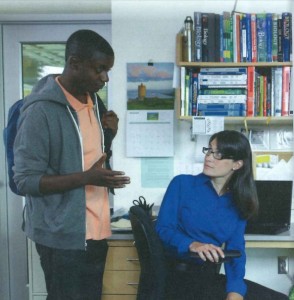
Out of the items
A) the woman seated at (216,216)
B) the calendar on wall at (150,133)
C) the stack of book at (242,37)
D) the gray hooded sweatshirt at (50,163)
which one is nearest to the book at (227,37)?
the stack of book at (242,37)

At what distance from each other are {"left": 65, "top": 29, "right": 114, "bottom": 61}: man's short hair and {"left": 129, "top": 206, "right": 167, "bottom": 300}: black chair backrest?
25.8 inches

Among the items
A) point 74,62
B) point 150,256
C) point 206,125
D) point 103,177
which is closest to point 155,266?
point 150,256

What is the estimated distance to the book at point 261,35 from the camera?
2.59 metres

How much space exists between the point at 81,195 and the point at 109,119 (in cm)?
40

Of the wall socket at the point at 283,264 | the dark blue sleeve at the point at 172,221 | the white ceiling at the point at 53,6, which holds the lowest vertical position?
the wall socket at the point at 283,264

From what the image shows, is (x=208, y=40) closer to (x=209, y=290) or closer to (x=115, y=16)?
(x=115, y=16)

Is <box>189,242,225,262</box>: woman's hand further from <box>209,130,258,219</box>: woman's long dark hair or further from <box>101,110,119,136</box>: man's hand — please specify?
<box>101,110,119,136</box>: man's hand

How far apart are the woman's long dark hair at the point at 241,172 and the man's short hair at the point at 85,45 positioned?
737mm

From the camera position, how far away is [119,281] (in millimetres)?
2348

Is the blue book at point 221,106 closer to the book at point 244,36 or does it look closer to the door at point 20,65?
the book at point 244,36

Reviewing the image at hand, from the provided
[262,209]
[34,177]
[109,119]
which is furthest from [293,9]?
[34,177]

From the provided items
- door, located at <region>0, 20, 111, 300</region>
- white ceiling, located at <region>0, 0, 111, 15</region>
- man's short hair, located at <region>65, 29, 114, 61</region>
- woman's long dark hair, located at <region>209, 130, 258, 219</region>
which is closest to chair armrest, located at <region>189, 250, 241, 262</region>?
woman's long dark hair, located at <region>209, 130, 258, 219</region>

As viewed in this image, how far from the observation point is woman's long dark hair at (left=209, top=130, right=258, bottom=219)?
205 centimetres

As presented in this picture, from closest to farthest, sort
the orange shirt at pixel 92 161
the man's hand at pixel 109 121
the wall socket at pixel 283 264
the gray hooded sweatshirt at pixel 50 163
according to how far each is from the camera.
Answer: the gray hooded sweatshirt at pixel 50 163 → the orange shirt at pixel 92 161 → the man's hand at pixel 109 121 → the wall socket at pixel 283 264
